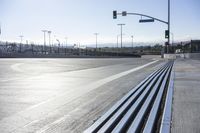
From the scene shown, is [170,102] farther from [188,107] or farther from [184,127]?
[184,127]

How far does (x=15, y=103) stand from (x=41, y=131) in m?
3.24

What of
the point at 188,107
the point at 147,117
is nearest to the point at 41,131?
the point at 147,117

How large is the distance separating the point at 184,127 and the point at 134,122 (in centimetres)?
88

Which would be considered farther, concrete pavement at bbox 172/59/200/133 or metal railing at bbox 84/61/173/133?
concrete pavement at bbox 172/59/200/133

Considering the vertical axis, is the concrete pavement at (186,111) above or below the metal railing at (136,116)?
below

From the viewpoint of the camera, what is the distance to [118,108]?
8094 mm

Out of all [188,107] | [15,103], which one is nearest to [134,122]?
[188,107]

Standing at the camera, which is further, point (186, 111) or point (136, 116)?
point (186, 111)

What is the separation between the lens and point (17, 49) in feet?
234

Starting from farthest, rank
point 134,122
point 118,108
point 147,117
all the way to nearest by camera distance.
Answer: point 118,108 → point 147,117 → point 134,122

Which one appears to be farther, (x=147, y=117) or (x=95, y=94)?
(x=95, y=94)

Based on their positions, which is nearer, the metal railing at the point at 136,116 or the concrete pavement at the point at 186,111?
the metal railing at the point at 136,116

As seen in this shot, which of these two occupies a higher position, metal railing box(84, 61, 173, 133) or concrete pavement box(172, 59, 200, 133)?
metal railing box(84, 61, 173, 133)

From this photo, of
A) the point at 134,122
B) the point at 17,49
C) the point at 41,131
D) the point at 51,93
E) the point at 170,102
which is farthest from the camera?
the point at 17,49
